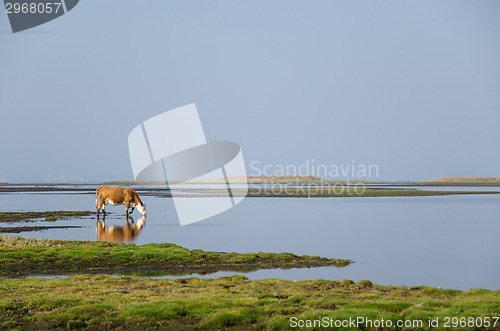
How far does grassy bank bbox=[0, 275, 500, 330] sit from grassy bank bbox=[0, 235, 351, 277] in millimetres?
5753

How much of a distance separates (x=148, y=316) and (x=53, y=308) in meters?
3.48

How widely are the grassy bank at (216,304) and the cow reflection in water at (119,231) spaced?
1735 centimetres

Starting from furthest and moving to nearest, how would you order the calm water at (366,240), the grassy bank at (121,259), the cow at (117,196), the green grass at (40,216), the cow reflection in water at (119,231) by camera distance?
the green grass at (40,216) → the cow at (117,196) → the cow reflection in water at (119,231) → the grassy bank at (121,259) → the calm water at (366,240)

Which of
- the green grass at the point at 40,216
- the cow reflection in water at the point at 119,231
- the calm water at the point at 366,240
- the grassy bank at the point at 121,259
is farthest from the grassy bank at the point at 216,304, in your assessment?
the green grass at the point at 40,216

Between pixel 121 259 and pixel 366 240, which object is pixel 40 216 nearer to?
pixel 121 259

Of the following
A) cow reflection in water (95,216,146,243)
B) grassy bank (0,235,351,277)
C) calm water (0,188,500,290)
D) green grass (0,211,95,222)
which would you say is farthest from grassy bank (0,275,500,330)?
green grass (0,211,95,222)

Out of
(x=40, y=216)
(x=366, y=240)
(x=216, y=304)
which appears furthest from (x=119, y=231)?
(x=216, y=304)

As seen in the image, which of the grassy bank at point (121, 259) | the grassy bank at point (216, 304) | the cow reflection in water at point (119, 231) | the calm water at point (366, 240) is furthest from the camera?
the cow reflection in water at point (119, 231)

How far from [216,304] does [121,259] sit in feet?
44.3

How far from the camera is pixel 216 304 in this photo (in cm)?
1805

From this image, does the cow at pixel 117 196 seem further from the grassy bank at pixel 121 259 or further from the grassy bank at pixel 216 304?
the grassy bank at pixel 216 304

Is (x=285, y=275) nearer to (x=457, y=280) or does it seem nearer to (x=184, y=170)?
(x=457, y=280)

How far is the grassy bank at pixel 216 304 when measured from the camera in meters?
16.5

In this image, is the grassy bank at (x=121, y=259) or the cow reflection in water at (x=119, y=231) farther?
the cow reflection in water at (x=119, y=231)
